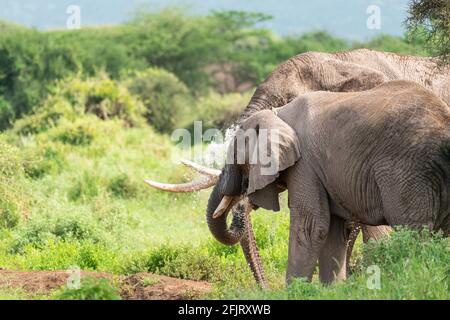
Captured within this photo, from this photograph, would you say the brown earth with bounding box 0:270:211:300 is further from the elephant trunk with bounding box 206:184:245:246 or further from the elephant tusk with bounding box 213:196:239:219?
the elephant tusk with bounding box 213:196:239:219

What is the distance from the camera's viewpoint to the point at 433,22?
9.66 metres

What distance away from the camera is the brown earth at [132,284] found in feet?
30.9

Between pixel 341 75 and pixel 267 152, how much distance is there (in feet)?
9.26

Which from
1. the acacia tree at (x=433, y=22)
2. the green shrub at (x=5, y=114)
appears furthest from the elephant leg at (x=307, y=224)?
the green shrub at (x=5, y=114)

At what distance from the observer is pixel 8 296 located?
873 cm

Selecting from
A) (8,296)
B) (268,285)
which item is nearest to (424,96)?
(268,285)

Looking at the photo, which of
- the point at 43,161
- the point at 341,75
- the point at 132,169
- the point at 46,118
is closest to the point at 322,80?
the point at 341,75

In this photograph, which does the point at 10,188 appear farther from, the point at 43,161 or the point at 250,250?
the point at 43,161

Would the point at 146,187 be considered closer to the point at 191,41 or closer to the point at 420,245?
the point at 420,245

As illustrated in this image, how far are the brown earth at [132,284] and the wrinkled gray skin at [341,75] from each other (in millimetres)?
1628

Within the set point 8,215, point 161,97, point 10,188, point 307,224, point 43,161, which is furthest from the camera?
point 161,97

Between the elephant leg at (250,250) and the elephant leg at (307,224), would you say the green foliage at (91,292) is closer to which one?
the elephant leg at (307,224)

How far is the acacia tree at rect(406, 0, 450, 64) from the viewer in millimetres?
9453

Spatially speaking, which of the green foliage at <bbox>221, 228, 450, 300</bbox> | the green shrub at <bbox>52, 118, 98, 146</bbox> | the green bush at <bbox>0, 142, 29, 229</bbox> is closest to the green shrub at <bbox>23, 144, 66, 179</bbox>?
the green shrub at <bbox>52, 118, 98, 146</bbox>
